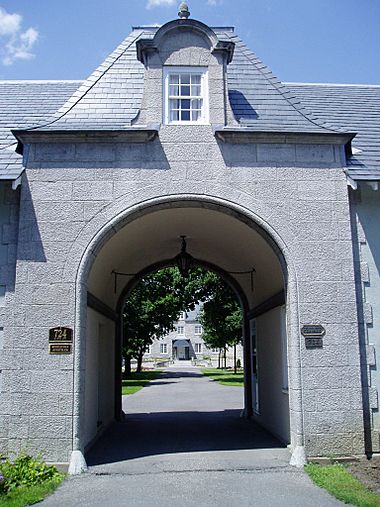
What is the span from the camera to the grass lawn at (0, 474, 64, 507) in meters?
7.26

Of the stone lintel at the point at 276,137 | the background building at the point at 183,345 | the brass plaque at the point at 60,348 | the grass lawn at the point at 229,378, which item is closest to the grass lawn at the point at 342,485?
the brass plaque at the point at 60,348

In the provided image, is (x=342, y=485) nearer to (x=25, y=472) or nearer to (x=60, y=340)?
(x=25, y=472)

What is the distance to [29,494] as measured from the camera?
765 cm

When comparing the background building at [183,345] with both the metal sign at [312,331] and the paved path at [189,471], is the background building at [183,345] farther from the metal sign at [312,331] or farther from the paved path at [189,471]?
the metal sign at [312,331]

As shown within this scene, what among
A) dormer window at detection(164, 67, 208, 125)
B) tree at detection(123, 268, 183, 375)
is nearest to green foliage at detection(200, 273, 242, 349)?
tree at detection(123, 268, 183, 375)

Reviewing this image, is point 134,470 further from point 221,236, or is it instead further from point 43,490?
point 221,236

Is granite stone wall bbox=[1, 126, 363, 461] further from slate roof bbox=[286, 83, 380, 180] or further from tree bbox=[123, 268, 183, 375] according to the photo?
tree bbox=[123, 268, 183, 375]

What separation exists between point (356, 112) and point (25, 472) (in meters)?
10.7

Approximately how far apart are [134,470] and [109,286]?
6.23 meters

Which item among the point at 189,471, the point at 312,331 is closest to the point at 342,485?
the point at 189,471

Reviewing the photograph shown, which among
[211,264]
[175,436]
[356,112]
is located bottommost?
[175,436]

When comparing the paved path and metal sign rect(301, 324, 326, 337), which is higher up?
metal sign rect(301, 324, 326, 337)

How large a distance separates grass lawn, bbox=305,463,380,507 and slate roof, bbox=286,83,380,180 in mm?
5038

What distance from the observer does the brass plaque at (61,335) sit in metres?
9.29
